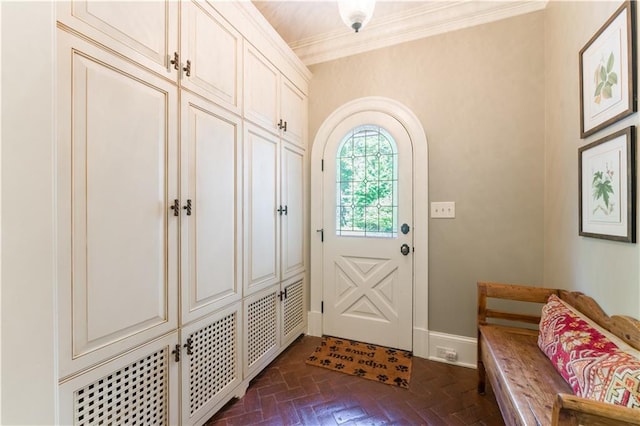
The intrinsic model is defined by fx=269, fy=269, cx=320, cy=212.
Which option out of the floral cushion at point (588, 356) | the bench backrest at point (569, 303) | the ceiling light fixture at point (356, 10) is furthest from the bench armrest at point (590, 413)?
the ceiling light fixture at point (356, 10)

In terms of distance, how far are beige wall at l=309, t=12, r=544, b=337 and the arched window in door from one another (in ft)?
0.98

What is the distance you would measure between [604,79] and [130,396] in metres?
2.74

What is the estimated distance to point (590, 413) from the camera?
77 centimetres

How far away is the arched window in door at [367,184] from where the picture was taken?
246 cm

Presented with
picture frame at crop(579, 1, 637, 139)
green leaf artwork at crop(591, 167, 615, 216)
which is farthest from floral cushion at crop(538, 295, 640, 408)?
picture frame at crop(579, 1, 637, 139)

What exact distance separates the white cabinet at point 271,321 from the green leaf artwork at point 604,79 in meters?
2.35

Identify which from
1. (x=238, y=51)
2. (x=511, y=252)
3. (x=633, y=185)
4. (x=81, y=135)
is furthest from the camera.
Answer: (x=511, y=252)

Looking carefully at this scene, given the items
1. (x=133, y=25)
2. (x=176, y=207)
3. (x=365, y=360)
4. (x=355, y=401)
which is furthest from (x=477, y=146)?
(x=133, y=25)

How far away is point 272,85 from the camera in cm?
223

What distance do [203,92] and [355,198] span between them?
5.08ft

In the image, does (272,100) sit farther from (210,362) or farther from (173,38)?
(210,362)

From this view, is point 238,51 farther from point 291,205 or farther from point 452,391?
point 452,391

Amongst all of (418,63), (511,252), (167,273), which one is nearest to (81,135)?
(167,273)

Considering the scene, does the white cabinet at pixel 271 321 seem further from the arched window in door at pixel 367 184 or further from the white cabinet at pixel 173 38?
the white cabinet at pixel 173 38
